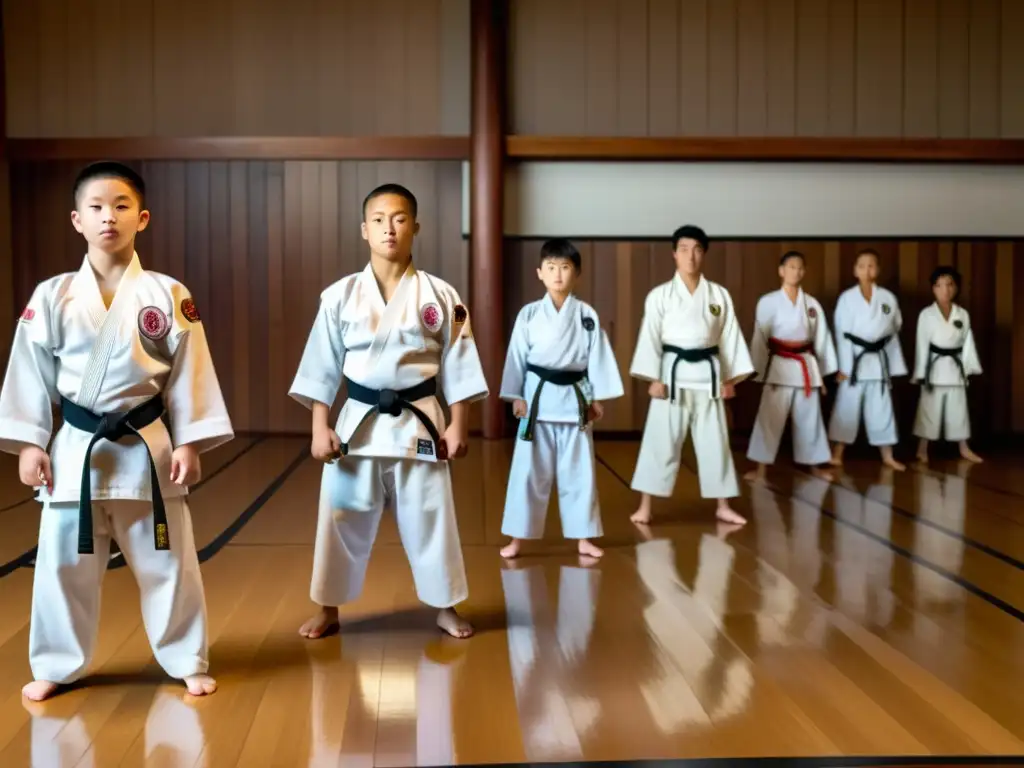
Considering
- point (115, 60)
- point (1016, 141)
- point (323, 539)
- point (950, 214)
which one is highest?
point (115, 60)

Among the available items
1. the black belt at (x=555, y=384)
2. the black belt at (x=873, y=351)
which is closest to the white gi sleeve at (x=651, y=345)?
the black belt at (x=555, y=384)

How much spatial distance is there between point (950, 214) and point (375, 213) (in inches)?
244

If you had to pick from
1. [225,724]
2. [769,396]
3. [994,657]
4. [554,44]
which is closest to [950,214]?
[769,396]

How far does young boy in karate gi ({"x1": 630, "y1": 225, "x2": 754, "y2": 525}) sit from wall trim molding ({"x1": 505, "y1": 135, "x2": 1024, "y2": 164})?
2958mm

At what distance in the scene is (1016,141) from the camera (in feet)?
24.7

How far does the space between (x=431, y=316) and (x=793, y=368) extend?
3.77m

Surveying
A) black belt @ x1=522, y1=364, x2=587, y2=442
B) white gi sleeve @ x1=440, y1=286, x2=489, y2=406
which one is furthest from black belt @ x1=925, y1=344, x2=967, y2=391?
white gi sleeve @ x1=440, y1=286, x2=489, y2=406

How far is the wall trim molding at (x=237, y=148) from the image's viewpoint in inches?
297

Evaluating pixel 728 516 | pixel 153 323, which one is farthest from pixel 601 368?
pixel 153 323

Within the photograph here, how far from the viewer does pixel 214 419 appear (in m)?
2.45

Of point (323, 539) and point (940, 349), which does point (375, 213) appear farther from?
point (940, 349)

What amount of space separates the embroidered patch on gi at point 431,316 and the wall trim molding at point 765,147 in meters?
4.90

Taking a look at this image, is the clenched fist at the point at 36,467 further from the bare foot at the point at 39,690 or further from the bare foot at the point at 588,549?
the bare foot at the point at 588,549

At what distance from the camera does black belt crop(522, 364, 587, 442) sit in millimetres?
3969
